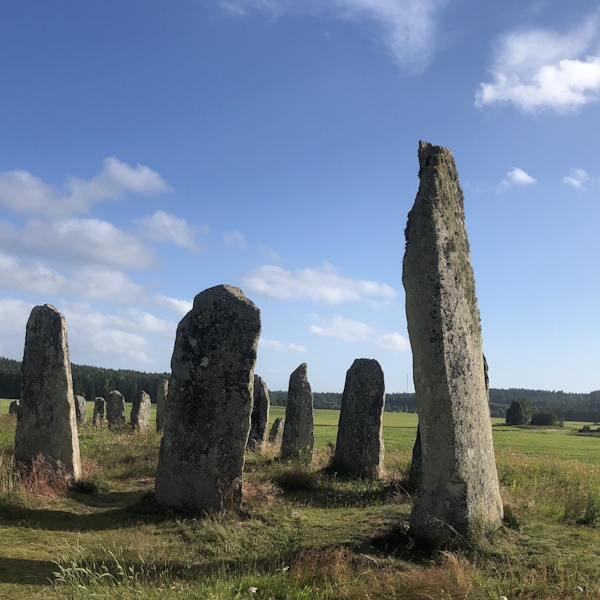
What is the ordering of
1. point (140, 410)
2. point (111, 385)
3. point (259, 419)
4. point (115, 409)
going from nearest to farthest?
point (259, 419) → point (140, 410) → point (115, 409) → point (111, 385)

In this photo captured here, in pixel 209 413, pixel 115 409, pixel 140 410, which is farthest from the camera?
pixel 115 409

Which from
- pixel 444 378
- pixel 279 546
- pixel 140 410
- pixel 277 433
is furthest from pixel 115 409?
pixel 444 378

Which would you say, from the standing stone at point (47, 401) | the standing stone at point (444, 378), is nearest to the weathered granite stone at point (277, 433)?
the standing stone at point (47, 401)

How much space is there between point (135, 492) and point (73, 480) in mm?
1264

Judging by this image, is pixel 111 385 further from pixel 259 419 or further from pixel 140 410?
pixel 259 419

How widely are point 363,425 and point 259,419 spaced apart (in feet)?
21.1

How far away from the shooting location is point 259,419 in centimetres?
2023

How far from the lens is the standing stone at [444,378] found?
26.1 ft

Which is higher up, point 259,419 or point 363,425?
point 363,425

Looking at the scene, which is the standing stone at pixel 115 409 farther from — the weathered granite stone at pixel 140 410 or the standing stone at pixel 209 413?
the standing stone at pixel 209 413

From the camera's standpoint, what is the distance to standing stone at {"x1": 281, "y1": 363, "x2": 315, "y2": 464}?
57.2ft

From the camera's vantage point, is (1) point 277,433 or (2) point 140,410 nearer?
(1) point 277,433

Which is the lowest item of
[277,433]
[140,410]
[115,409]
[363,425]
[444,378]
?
[277,433]

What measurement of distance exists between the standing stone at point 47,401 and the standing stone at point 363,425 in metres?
6.53
